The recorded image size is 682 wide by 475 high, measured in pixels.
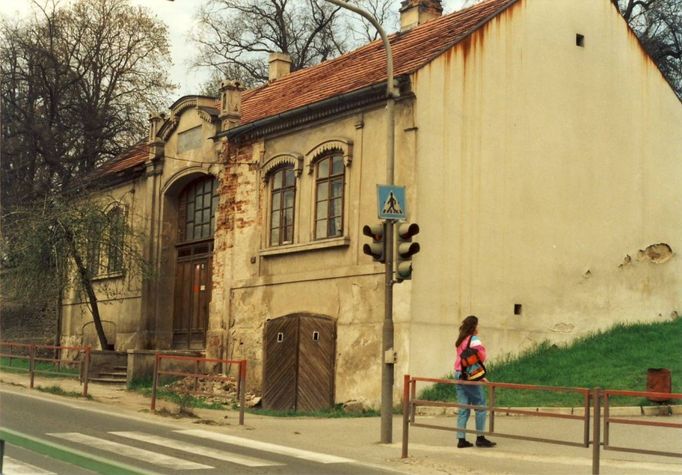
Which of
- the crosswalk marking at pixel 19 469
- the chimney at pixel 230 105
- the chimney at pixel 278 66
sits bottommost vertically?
the crosswalk marking at pixel 19 469

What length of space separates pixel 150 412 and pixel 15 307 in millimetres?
19839

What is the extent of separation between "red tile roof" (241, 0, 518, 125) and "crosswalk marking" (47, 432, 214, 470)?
33.6ft

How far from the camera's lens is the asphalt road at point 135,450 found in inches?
431

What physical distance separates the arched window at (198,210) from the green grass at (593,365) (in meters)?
10.7

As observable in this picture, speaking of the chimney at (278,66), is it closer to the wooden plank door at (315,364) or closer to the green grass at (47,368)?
the wooden plank door at (315,364)

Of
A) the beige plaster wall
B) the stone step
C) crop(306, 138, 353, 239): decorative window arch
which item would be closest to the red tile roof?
the beige plaster wall

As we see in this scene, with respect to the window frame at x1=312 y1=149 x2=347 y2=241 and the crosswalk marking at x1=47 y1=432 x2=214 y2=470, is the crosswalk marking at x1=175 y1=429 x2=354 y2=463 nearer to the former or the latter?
the crosswalk marking at x1=47 y1=432 x2=214 y2=470

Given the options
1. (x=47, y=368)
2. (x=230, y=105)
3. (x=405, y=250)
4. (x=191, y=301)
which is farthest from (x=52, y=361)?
(x=405, y=250)

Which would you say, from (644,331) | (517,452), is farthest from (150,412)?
(644,331)

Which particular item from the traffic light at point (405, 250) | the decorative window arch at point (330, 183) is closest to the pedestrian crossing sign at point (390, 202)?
the traffic light at point (405, 250)

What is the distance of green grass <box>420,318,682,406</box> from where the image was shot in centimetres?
1802

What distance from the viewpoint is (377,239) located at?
14875 millimetres

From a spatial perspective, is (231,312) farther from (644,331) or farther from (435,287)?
(644,331)

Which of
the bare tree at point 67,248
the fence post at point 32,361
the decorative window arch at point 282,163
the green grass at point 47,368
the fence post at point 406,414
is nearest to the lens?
the fence post at point 406,414
